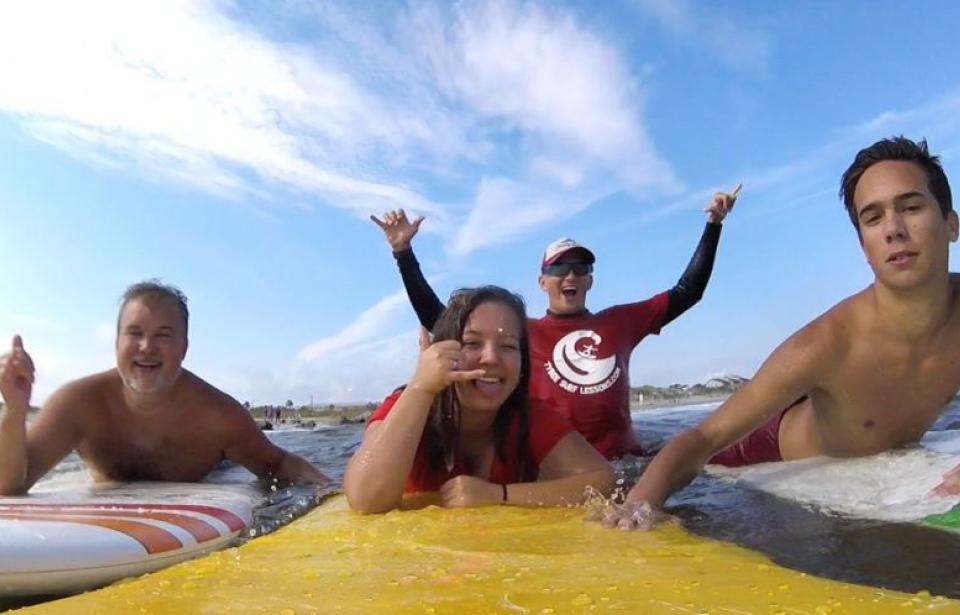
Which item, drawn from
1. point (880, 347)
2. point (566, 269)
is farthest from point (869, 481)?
point (566, 269)

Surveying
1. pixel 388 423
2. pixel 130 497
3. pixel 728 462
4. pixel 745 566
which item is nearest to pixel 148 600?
pixel 388 423

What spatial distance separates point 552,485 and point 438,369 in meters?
0.81

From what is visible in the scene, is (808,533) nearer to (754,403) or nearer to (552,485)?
(754,403)

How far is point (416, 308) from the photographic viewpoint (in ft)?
19.8

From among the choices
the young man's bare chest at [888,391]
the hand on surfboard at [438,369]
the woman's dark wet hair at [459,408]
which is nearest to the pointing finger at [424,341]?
the woman's dark wet hair at [459,408]

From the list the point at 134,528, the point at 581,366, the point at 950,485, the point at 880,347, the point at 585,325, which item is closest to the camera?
the point at 134,528

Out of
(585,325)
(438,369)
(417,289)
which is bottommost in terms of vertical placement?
(438,369)

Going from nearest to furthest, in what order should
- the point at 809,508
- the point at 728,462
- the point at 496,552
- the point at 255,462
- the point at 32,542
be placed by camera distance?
1. the point at 496,552
2. the point at 32,542
3. the point at 809,508
4. the point at 728,462
5. the point at 255,462

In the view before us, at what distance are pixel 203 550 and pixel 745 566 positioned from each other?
2282mm

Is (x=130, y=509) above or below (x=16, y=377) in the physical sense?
below

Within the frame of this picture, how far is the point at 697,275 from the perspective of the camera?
618cm

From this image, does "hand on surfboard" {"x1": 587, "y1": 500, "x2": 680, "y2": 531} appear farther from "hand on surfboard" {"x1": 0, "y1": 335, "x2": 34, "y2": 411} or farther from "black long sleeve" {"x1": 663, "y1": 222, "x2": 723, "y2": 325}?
"black long sleeve" {"x1": 663, "y1": 222, "x2": 723, "y2": 325}

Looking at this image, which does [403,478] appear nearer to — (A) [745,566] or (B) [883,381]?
(A) [745,566]

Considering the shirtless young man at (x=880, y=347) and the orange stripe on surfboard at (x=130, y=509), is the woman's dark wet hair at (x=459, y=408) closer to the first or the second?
the shirtless young man at (x=880, y=347)
